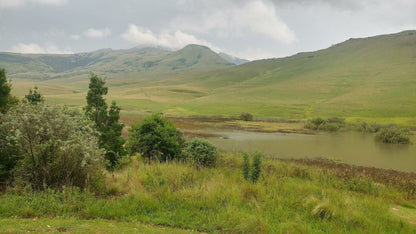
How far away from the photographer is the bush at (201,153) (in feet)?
48.8

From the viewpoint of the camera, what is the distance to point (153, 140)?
15.9m

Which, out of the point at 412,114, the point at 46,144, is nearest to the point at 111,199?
the point at 46,144

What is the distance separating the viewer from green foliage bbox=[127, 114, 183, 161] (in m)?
15.8

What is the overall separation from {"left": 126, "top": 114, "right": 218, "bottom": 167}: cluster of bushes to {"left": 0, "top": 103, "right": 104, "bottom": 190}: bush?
6685 millimetres

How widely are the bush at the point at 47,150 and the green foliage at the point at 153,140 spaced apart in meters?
6.96

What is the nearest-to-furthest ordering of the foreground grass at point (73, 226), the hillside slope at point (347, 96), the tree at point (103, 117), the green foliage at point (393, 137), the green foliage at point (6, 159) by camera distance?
1. the foreground grass at point (73, 226)
2. the green foliage at point (6, 159)
3. the tree at point (103, 117)
4. the green foliage at point (393, 137)
5. the hillside slope at point (347, 96)

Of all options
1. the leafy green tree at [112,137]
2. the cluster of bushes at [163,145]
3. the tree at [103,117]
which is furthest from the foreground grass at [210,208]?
the cluster of bushes at [163,145]

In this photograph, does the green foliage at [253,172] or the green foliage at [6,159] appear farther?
the green foliage at [253,172]

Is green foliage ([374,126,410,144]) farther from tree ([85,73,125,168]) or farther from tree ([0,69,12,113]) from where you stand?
tree ([0,69,12,113])

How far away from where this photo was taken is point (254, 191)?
8781 mm

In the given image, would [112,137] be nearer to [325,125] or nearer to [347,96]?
[325,125]

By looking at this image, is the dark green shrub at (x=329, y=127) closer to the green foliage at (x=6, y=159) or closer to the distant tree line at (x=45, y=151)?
the distant tree line at (x=45, y=151)

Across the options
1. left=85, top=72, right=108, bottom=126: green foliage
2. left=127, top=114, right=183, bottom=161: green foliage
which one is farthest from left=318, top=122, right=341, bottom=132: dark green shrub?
left=85, top=72, right=108, bottom=126: green foliage

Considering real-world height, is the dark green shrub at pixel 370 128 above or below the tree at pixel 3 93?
below
